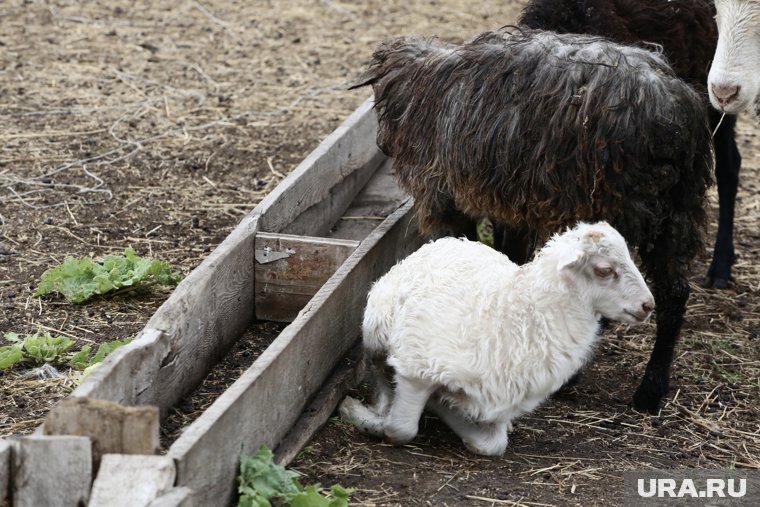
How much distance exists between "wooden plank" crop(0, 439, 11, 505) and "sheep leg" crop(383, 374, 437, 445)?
1482 millimetres

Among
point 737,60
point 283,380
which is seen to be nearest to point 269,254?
point 283,380

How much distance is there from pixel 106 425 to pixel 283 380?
0.94m

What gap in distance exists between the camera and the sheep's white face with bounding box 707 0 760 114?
4.96 meters

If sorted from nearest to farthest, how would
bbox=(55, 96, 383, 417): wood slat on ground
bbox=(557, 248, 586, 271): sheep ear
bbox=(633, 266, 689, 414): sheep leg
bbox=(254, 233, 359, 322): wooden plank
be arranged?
bbox=(55, 96, 383, 417): wood slat on ground → bbox=(557, 248, 586, 271): sheep ear → bbox=(633, 266, 689, 414): sheep leg → bbox=(254, 233, 359, 322): wooden plank

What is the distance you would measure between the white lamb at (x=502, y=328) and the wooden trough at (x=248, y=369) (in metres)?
0.41

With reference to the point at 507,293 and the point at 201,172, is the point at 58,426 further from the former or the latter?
the point at 201,172

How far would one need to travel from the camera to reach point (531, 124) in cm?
457

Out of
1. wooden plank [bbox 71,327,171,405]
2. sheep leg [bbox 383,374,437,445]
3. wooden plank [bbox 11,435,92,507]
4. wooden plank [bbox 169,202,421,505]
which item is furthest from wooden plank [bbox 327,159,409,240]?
wooden plank [bbox 11,435,92,507]

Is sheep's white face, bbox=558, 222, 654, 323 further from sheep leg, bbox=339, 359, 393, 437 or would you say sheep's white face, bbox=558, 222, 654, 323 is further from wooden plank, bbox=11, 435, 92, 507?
wooden plank, bbox=11, 435, 92, 507

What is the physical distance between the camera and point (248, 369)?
12.9 feet

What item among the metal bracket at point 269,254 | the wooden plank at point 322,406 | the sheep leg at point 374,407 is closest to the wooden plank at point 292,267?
the metal bracket at point 269,254

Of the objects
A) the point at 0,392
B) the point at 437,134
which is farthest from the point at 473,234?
the point at 0,392

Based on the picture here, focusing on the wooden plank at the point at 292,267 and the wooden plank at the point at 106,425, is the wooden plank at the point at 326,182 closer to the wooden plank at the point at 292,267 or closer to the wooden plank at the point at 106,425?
the wooden plank at the point at 292,267

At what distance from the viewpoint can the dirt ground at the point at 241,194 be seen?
Result: 431 cm
